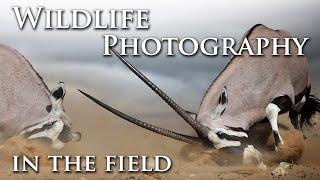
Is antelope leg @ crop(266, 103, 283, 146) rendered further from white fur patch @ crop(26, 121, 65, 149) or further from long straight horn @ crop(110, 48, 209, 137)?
white fur patch @ crop(26, 121, 65, 149)

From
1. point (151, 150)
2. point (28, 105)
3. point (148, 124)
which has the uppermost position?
point (28, 105)

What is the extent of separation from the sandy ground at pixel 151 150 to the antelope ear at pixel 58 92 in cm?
4

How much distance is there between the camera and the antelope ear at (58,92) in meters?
3.83

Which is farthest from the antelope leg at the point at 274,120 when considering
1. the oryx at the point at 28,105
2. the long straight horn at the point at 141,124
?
the oryx at the point at 28,105

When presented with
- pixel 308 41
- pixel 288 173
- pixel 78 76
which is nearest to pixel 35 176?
pixel 78 76

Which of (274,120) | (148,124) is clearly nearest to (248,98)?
(274,120)

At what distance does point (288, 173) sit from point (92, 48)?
137cm

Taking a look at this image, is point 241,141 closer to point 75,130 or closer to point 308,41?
point 308,41

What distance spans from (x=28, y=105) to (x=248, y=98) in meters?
1.32

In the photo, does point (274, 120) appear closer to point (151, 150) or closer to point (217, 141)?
point (217, 141)

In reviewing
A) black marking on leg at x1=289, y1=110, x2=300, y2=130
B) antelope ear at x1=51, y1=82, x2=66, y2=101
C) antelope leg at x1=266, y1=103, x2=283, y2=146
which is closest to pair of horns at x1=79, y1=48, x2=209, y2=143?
antelope ear at x1=51, y1=82, x2=66, y2=101

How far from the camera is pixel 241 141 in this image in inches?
154

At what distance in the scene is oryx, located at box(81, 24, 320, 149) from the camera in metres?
3.83

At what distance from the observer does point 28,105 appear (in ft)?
13.0
